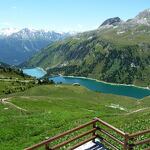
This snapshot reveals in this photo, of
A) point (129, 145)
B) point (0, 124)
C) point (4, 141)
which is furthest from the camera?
point (0, 124)

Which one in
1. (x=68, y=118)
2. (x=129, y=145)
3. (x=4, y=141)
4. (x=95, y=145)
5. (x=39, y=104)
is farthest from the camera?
(x=39, y=104)

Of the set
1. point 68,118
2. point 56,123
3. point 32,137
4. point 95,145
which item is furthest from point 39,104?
point 95,145

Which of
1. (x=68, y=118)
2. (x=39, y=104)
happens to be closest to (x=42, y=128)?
(x=68, y=118)

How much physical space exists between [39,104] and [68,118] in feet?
161

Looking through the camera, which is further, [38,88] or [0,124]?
[38,88]

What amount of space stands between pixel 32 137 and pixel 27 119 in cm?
881

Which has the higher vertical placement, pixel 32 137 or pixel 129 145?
pixel 129 145

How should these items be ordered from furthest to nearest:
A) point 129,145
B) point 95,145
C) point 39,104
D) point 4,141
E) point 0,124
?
point 39,104, point 0,124, point 4,141, point 95,145, point 129,145

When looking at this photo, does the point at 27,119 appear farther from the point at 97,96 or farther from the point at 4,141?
the point at 97,96

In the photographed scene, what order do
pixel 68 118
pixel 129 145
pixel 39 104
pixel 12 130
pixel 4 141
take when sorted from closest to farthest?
pixel 129 145 → pixel 4 141 → pixel 12 130 → pixel 68 118 → pixel 39 104

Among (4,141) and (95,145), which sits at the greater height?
(95,145)

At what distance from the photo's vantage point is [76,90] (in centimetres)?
19312

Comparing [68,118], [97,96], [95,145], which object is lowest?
[97,96]

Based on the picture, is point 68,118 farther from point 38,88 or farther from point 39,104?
point 38,88
